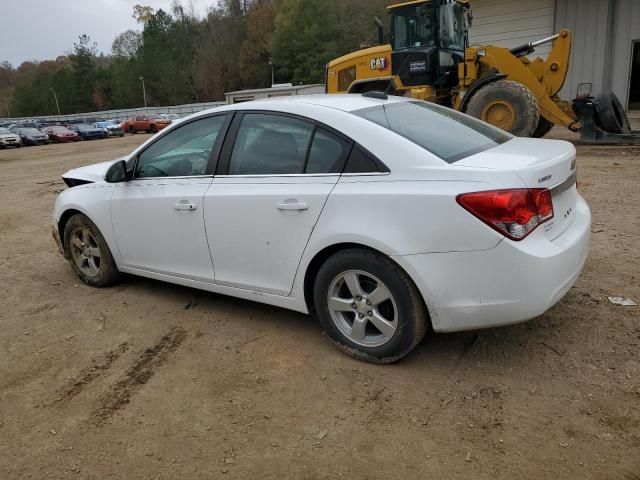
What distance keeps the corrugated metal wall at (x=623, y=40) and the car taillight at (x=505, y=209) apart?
16.1 metres

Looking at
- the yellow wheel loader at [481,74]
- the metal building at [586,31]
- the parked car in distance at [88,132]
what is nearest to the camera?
the yellow wheel loader at [481,74]

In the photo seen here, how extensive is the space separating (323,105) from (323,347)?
5.12 ft

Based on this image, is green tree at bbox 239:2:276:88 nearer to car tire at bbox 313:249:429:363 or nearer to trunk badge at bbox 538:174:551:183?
car tire at bbox 313:249:429:363

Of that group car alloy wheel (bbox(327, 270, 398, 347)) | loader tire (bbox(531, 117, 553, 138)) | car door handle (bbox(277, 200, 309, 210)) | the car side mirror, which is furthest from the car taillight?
loader tire (bbox(531, 117, 553, 138))

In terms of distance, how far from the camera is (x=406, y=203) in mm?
2965

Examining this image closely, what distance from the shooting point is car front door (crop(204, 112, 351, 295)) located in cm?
338

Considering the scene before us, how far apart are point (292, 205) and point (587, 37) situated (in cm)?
1652

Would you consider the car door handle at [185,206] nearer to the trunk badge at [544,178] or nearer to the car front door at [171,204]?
the car front door at [171,204]

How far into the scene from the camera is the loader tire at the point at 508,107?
412 inches

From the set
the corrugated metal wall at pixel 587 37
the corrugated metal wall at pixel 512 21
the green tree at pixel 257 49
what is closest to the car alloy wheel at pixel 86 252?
the corrugated metal wall at pixel 512 21

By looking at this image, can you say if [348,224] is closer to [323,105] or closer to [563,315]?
[323,105]

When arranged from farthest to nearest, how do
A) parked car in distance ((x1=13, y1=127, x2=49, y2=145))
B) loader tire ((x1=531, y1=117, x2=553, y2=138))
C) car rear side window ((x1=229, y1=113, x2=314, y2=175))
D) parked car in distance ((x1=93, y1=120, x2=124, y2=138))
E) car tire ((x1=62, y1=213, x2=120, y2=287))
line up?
1. parked car in distance ((x1=93, y1=120, x2=124, y2=138))
2. parked car in distance ((x1=13, y1=127, x2=49, y2=145))
3. loader tire ((x1=531, y1=117, x2=553, y2=138))
4. car tire ((x1=62, y1=213, x2=120, y2=287))
5. car rear side window ((x1=229, y1=113, x2=314, y2=175))

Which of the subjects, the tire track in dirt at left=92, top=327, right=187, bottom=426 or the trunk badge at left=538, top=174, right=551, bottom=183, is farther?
the tire track in dirt at left=92, top=327, right=187, bottom=426

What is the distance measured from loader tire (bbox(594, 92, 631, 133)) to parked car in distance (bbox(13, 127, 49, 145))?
3573 centimetres
